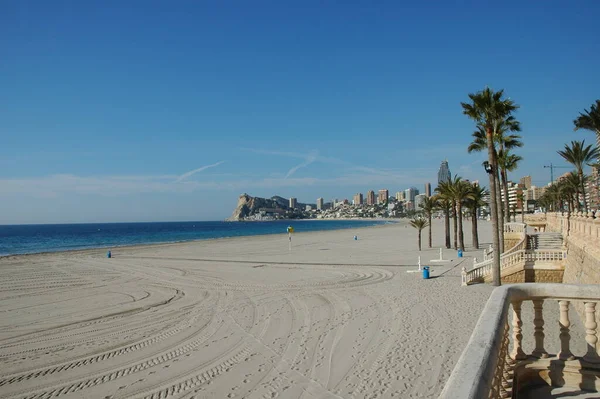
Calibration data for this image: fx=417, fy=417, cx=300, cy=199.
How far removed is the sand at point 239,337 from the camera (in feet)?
27.0

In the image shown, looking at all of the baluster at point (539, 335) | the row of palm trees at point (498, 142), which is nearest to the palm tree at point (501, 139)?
the row of palm trees at point (498, 142)

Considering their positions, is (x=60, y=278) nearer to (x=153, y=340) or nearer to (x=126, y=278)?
(x=126, y=278)

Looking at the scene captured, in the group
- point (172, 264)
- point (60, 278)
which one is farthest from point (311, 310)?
point (172, 264)

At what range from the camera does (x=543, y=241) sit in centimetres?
2703

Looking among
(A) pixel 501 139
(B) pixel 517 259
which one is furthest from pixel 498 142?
(B) pixel 517 259

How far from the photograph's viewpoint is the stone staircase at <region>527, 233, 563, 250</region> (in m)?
25.5

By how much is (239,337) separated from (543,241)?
23396 millimetres

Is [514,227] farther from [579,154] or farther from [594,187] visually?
[594,187]

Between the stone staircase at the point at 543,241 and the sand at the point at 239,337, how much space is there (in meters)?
7.84

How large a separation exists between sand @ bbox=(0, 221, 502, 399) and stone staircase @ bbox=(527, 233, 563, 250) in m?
7.84

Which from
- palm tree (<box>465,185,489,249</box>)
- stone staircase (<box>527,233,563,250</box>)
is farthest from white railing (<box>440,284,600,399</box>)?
palm tree (<box>465,185,489,249</box>)

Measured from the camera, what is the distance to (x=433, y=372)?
856cm

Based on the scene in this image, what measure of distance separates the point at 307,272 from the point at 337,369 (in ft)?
55.3

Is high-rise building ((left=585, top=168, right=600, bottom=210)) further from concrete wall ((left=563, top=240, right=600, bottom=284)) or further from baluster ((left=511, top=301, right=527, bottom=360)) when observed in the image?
baluster ((left=511, top=301, right=527, bottom=360))
